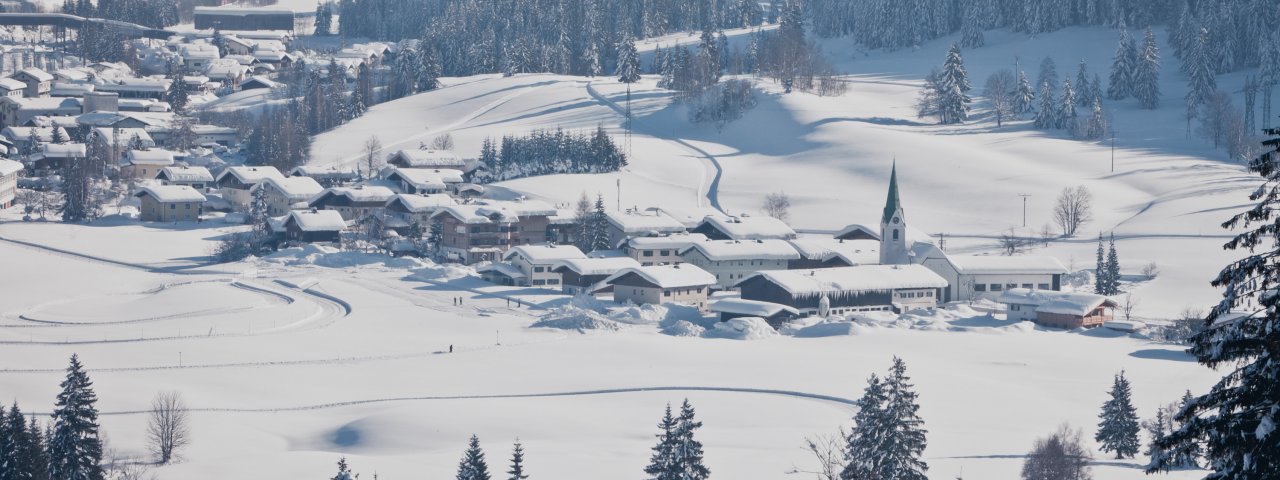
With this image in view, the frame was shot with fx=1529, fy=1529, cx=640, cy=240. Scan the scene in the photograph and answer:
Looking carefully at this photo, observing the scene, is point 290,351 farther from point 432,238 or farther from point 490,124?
point 490,124

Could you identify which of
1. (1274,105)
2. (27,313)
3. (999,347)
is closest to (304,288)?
(27,313)

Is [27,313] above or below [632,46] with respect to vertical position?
below

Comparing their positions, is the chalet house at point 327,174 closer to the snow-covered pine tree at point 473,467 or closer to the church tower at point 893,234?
the church tower at point 893,234

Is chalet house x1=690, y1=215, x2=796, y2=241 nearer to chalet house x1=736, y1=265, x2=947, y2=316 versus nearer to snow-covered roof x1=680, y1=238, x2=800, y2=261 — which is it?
snow-covered roof x1=680, y1=238, x2=800, y2=261

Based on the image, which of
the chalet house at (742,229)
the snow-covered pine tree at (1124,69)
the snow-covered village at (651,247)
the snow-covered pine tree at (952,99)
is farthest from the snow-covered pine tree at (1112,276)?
the snow-covered pine tree at (1124,69)

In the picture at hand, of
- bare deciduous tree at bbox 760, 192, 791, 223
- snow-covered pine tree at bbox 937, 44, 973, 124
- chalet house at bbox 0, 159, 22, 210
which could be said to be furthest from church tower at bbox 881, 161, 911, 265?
chalet house at bbox 0, 159, 22, 210
